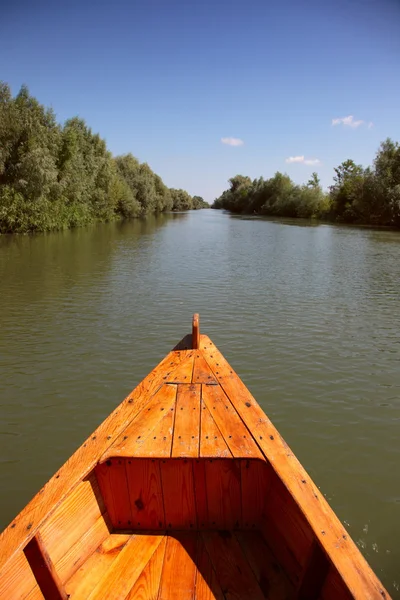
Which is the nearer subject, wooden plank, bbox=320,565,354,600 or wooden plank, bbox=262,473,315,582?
wooden plank, bbox=320,565,354,600

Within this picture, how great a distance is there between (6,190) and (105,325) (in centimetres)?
2199

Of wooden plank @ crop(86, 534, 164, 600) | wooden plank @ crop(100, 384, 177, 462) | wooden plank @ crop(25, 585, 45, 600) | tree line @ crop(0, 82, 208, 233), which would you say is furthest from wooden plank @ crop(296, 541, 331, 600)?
tree line @ crop(0, 82, 208, 233)

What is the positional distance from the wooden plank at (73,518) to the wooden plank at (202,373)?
140 centimetres

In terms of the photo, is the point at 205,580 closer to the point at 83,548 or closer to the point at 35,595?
the point at 83,548

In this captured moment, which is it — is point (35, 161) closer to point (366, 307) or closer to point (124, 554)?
point (366, 307)

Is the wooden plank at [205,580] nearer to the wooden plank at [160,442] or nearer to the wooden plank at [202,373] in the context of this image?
the wooden plank at [160,442]

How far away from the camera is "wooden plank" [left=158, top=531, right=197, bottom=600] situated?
2.49 m

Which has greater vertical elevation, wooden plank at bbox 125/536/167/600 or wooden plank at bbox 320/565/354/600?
wooden plank at bbox 320/565/354/600

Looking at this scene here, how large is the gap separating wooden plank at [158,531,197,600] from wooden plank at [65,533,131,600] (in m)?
0.36

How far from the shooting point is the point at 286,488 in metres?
2.50

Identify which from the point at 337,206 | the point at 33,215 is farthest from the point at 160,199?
the point at 33,215

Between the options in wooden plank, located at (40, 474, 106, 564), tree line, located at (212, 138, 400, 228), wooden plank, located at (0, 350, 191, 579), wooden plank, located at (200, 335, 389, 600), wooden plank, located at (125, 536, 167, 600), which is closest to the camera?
wooden plank, located at (200, 335, 389, 600)

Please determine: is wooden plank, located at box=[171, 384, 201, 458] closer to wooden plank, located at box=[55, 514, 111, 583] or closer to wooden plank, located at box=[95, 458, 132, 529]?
wooden plank, located at box=[95, 458, 132, 529]

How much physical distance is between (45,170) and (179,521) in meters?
28.6
